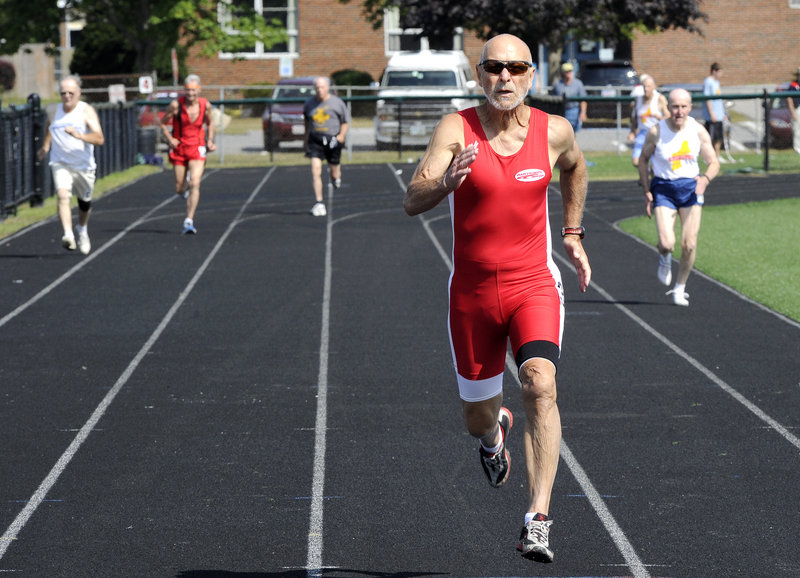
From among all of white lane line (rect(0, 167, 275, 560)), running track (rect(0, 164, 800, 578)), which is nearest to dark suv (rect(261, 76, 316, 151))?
running track (rect(0, 164, 800, 578))

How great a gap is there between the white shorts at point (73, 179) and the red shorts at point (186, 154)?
82.5 inches

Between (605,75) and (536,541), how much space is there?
39.6 meters

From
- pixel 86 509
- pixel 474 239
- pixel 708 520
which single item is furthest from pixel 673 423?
pixel 86 509

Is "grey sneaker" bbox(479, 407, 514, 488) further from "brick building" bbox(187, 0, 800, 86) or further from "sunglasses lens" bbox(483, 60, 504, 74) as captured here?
"brick building" bbox(187, 0, 800, 86)

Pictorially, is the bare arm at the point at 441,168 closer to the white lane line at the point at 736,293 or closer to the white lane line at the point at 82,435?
the white lane line at the point at 82,435

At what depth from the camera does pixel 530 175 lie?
17.5ft

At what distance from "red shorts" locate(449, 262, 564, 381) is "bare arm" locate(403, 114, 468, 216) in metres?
0.44

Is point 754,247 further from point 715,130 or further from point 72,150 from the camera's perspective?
point 715,130

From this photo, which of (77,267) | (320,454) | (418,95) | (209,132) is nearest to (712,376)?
(320,454)

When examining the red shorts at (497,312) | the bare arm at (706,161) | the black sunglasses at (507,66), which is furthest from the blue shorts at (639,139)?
the black sunglasses at (507,66)

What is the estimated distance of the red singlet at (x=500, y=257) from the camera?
535 cm

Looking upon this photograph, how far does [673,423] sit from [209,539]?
10.6 ft

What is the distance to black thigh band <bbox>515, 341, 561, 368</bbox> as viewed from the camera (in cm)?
532

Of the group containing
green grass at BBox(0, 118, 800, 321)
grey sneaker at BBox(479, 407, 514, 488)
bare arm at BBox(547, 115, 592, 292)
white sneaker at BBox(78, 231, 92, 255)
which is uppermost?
bare arm at BBox(547, 115, 592, 292)
